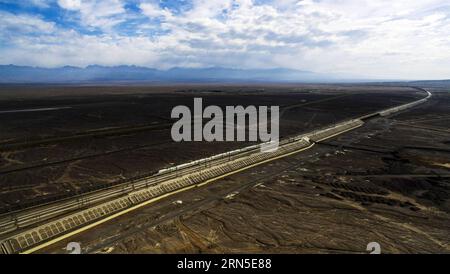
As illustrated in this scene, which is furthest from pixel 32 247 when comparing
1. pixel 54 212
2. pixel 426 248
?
pixel 426 248
